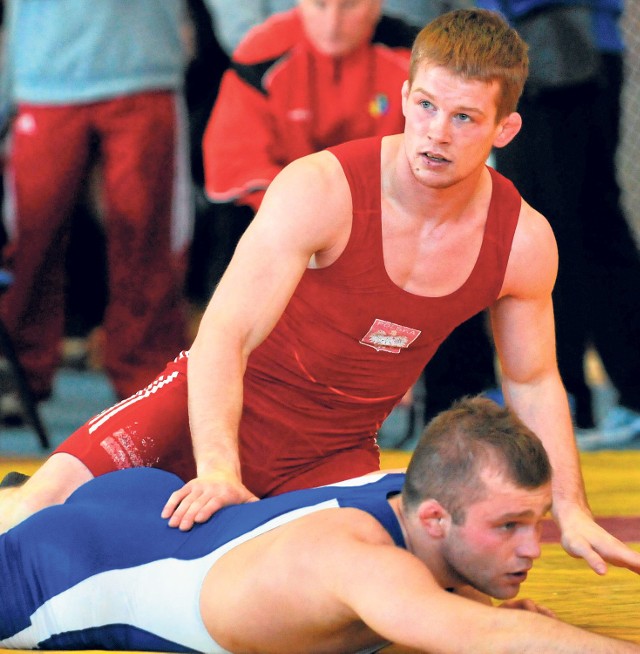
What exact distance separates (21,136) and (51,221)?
30 centimetres

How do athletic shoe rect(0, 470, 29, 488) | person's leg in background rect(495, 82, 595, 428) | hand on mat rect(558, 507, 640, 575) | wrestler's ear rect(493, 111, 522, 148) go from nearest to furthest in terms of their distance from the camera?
hand on mat rect(558, 507, 640, 575) → wrestler's ear rect(493, 111, 522, 148) → athletic shoe rect(0, 470, 29, 488) → person's leg in background rect(495, 82, 595, 428)

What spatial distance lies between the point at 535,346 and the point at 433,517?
748mm

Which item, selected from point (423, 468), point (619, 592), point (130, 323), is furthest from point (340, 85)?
point (423, 468)

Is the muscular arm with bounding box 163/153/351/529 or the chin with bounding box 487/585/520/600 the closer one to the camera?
the chin with bounding box 487/585/520/600

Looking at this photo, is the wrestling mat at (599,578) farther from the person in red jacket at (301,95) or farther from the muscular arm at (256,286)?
the person in red jacket at (301,95)

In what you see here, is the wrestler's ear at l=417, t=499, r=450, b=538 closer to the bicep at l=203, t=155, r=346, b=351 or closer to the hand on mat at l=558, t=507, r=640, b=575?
the hand on mat at l=558, t=507, r=640, b=575

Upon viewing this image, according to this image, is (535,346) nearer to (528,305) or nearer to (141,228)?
(528,305)

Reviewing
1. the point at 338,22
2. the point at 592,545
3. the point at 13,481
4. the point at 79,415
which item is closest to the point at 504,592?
the point at 592,545

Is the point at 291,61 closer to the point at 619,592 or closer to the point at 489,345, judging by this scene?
the point at 489,345

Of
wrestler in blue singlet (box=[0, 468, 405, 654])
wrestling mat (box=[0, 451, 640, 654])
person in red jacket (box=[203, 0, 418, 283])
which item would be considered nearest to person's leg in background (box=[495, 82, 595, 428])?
person in red jacket (box=[203, 0, 418, 283])

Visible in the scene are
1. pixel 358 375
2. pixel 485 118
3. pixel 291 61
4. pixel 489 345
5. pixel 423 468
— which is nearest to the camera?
pixel 423 468

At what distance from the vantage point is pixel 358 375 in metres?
2.75

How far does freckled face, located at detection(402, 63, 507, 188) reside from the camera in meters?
2.47

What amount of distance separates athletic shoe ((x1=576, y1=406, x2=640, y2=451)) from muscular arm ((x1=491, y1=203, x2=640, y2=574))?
173 cm
